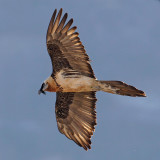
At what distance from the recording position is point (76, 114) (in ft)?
41.0

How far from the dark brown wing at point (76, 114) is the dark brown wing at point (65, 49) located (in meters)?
1.02

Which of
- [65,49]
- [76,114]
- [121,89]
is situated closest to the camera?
[121,89]

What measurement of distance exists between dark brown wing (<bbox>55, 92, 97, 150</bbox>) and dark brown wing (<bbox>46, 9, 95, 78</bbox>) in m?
1.02

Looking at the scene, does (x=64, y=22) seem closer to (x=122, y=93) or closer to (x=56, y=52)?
(x=56, y=52)

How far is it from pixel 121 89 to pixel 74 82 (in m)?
1.30

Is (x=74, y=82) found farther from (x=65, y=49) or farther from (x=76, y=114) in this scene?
(x=76, y=114)

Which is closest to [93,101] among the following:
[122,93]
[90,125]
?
[90,125]

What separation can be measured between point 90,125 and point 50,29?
2.92 m

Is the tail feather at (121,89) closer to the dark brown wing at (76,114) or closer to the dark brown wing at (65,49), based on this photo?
→ the dark brown wing at (65,49)

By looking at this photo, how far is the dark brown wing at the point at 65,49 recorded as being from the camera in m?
11.3

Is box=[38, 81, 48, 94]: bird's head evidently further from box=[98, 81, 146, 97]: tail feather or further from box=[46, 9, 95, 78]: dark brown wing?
box=[98, 81, 146, 97]: tail feather

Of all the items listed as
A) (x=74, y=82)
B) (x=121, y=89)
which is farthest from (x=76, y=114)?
(x=121, y=89)

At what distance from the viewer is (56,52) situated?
37.6ft

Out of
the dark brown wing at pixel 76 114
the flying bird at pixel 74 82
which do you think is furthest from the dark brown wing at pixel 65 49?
the dark brown wing at pixel 76 114
